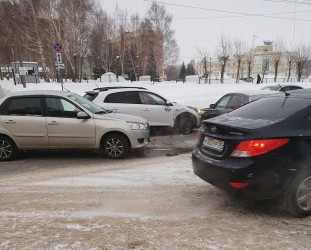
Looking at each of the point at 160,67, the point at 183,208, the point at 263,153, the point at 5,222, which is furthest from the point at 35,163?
the point at 160,67

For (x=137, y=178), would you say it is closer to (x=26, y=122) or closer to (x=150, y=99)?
(x=26, y=122)

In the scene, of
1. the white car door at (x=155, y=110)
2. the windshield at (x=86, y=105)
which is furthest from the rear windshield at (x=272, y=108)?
the white car door at (x=155, y=110)

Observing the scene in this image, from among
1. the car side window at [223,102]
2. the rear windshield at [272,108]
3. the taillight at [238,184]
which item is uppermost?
the rear windshield at [272,108]

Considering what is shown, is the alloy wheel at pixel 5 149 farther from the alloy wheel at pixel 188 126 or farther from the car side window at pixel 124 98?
the alloy wheel at pixel 188 126

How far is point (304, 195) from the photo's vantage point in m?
3.50

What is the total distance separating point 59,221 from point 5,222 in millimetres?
687

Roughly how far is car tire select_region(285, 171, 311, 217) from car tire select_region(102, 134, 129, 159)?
3.92 m

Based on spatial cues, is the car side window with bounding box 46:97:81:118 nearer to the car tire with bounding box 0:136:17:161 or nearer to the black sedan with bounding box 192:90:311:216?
the car tire with bounding box 0:136:17:161

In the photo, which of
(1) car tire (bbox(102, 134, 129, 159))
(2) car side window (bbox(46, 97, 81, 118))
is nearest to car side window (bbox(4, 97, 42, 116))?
(2) car side window (bbox(46, 97, 81, 118))

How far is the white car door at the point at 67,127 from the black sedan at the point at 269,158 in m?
3.59

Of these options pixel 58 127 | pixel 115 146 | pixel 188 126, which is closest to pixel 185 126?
pixel 188 126

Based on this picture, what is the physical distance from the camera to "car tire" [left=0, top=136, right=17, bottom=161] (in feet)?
21.7

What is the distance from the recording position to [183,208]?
13.0 ft

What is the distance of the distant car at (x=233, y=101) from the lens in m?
7.96
